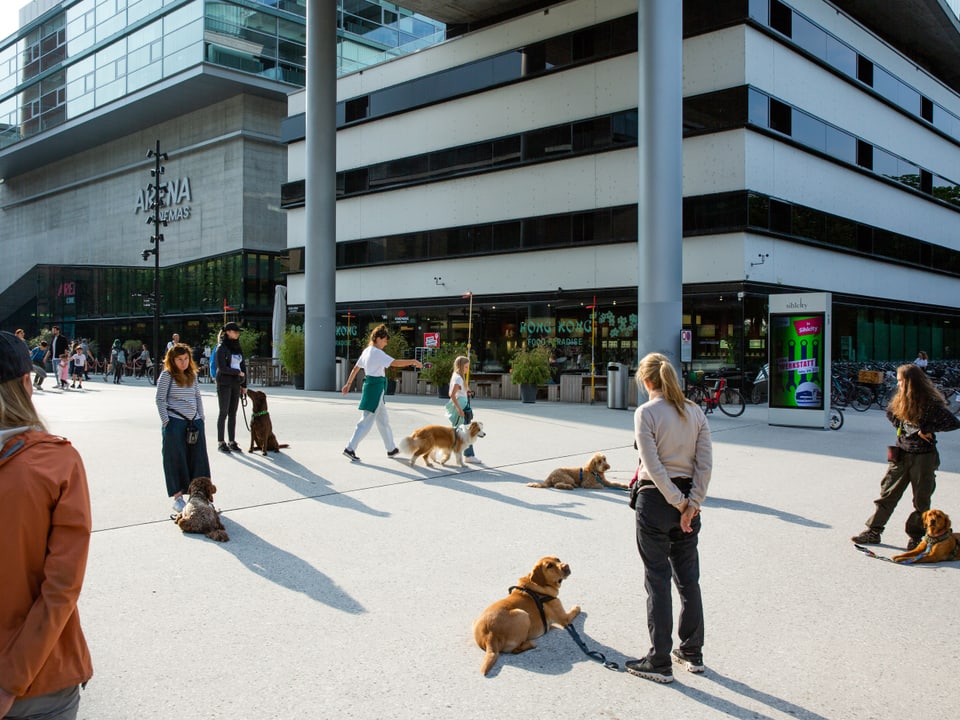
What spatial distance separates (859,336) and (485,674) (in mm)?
27607

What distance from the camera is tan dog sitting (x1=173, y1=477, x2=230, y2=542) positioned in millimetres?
6484

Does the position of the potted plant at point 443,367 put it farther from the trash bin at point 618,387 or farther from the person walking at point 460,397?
the person walking at point 460,397

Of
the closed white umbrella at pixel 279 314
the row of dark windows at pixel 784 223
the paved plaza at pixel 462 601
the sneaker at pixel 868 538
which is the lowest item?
the paved plaza at pixel 462 601

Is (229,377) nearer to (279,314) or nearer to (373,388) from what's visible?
(373,388)

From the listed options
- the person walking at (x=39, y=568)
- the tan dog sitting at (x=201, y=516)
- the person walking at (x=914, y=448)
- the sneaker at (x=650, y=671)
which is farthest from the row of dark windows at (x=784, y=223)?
the person walking at (x=39, y=568)

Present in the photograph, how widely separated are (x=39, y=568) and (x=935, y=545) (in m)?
6.22

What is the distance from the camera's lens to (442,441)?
10.3 meters

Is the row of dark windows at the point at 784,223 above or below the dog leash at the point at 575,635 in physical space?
above

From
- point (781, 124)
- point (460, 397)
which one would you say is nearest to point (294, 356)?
point (781, 124)

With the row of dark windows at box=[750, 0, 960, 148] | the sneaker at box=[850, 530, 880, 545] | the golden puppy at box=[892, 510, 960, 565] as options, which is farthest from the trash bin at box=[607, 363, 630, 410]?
the golden puppy at box=[892, 510, 960, 565]

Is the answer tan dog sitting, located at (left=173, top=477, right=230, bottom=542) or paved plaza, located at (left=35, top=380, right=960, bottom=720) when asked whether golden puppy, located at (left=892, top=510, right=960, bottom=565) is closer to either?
paved plaza, located at (left=35, top=380, right=960, bottom=720)

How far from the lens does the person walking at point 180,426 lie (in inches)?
289

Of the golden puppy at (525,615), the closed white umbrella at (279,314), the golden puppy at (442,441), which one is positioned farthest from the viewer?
the closed white umbrella at (279,314)

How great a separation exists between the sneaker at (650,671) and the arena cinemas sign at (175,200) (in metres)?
46.4
